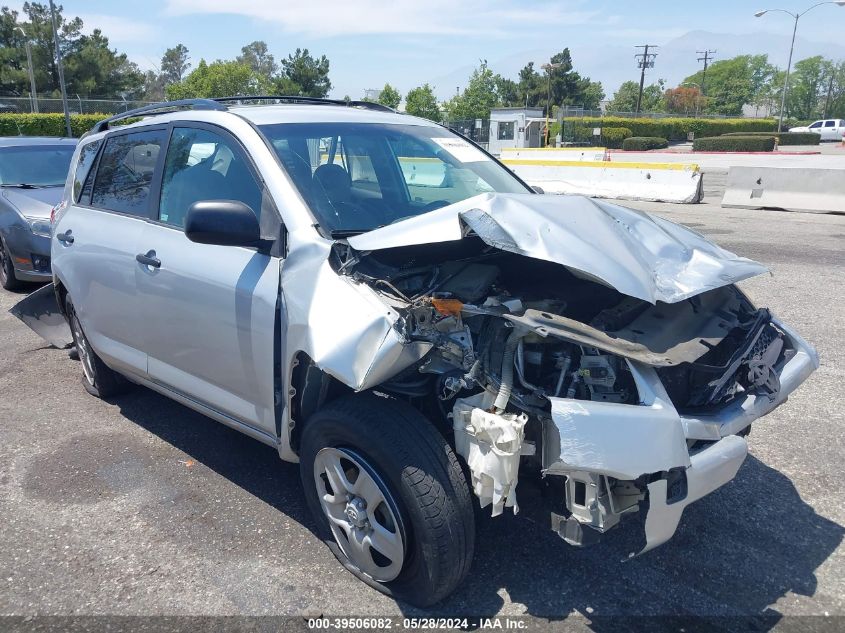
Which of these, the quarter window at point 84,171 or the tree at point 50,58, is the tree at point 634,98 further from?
the quarter window at point 84,171

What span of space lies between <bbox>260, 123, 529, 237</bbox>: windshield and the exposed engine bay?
1.73 ft

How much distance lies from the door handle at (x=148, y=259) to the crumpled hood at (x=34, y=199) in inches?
197

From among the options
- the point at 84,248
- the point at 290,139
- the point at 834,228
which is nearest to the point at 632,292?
the point at 290,139

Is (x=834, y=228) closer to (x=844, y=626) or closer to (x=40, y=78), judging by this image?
(x=844, y=626)

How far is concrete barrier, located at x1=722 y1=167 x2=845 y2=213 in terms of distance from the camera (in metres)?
14.3

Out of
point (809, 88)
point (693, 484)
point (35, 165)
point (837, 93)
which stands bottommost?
point (693, 484)

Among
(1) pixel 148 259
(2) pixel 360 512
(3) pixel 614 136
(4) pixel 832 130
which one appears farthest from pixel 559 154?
(4) pixel 832 130

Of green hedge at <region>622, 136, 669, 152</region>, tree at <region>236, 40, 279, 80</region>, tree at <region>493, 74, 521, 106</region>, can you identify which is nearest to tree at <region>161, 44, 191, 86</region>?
tree at <region>236, 40, 279, 80</region>

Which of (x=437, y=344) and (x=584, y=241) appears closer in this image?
(x=437, y=344)

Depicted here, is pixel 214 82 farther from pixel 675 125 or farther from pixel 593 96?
pixel 593 96

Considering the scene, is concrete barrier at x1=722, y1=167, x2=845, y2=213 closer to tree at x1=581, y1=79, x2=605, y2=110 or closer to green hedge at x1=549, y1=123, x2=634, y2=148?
green hedge at x1=549, y1=123, x2=634, y2=148

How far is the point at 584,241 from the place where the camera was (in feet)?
9.17

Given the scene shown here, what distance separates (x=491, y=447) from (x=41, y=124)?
42.7 meters

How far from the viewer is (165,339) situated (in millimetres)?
3770
